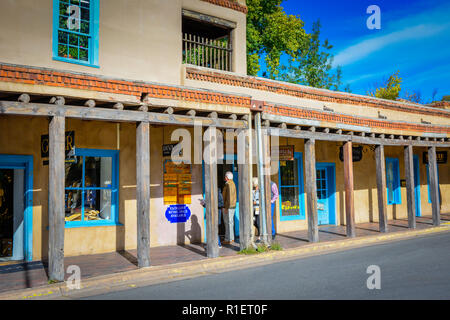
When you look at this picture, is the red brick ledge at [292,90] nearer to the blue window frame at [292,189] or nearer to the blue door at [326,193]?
the blue window frame at [292,189]

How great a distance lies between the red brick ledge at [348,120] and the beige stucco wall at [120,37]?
10.5 ft

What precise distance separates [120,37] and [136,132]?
352 centimetres

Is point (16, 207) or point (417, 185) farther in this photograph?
point (417, 185)

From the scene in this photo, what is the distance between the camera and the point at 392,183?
1848 cm

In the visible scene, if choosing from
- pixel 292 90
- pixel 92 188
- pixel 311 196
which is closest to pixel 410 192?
pixel 311 196

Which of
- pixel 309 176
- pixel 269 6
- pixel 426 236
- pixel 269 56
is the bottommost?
pixel 426 236

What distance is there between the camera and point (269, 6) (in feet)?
81.2

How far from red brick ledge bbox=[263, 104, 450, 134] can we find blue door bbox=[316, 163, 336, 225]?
273 centimetres

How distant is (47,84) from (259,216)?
5.92 metres

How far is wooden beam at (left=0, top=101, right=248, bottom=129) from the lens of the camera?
6.99m

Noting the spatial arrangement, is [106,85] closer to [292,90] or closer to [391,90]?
[292,90]

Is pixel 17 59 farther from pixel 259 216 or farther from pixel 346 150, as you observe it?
pixel 346 150

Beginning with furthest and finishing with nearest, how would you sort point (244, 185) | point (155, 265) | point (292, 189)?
point (292, 189) → point (244, 185) → point (155, 265)
